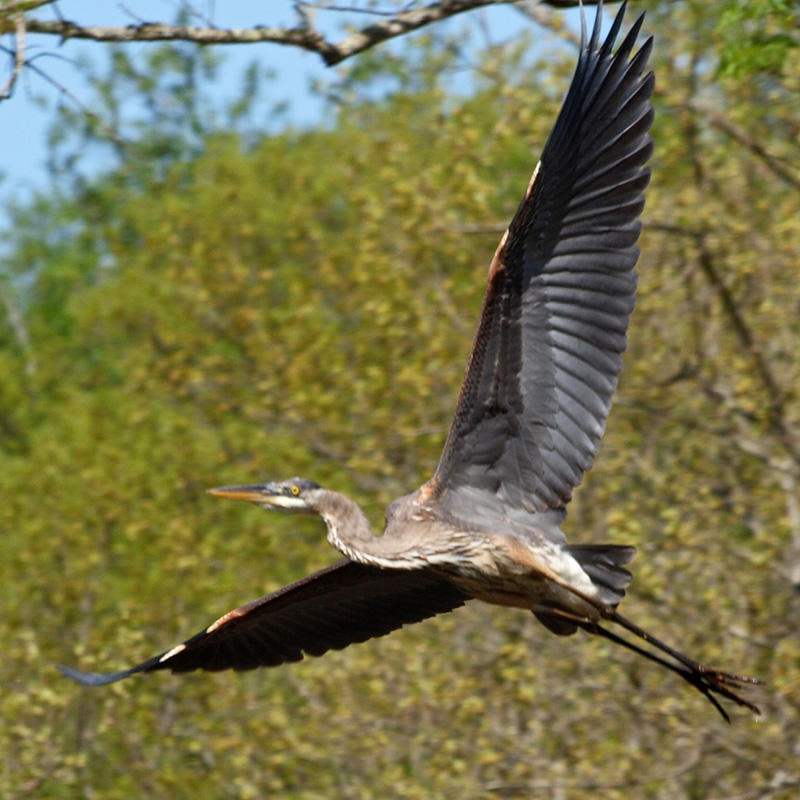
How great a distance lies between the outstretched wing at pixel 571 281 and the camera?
7.16 m

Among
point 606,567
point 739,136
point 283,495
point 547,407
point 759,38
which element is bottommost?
point 283,495

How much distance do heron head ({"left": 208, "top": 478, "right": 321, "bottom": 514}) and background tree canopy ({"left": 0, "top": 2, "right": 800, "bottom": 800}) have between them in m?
1.65

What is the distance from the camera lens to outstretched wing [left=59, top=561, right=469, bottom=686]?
8.41 metres

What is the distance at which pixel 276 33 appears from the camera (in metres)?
7.94

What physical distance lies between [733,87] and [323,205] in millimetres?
7783

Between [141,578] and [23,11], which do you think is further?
[141,578]

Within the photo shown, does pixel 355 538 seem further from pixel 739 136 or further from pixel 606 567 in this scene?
pixel 739 136

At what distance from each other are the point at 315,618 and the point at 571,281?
8.12 ft

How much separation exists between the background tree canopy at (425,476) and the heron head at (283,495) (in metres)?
1.65

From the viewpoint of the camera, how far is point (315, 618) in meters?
8.72

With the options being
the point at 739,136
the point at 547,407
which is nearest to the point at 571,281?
the point at 547,407

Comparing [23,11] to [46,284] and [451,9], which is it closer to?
[451,9]

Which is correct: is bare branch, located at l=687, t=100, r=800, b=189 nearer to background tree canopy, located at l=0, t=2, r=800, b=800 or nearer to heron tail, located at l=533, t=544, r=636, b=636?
background tree canopy, located at l=0, t=2, r=800, b=800

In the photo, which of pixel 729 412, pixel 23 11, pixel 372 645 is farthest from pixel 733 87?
pixel 23 11
